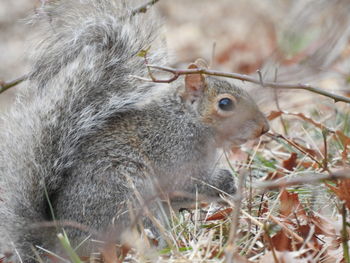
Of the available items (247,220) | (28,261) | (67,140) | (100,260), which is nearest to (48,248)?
(28,261)

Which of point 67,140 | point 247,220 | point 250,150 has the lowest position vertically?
point 250,150

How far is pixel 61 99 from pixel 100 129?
0.22 m

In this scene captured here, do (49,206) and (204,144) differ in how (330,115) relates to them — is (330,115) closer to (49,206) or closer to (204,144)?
(204,144)

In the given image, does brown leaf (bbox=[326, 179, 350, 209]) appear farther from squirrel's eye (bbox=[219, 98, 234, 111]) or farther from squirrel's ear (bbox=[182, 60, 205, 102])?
squirrel's ear (bbox=[182, 60, 205, 102])

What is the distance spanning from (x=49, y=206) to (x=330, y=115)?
1655 millimetres

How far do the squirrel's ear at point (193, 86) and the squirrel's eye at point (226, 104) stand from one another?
112 mm

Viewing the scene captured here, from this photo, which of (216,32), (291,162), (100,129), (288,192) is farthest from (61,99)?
(216,32)

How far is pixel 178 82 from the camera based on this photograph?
2727mm

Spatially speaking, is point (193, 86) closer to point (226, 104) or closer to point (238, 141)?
point (226, 104)

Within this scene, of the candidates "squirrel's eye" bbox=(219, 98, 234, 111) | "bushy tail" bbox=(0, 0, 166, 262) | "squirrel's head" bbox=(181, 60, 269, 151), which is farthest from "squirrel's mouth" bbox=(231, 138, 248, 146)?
"bushy tail" bbox=(0, 0, 166, 262)

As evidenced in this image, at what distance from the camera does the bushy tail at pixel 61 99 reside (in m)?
2.17

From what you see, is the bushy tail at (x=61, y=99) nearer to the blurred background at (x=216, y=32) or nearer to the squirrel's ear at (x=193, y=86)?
the squirrel's ear at (x=193, y=86)

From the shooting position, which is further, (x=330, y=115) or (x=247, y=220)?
(x=330, y=115)

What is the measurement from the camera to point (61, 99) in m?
2.26
